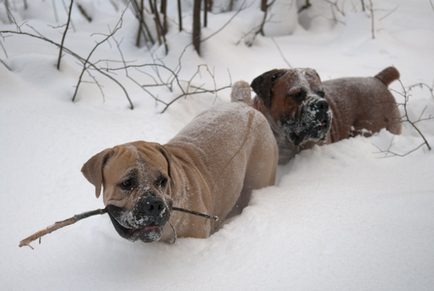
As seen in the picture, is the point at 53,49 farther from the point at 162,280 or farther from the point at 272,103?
the point at 162,280

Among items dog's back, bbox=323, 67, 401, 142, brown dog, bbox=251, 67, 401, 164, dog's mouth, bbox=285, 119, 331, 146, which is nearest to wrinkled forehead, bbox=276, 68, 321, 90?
brown dog, bbox=251, 67, 401, 164

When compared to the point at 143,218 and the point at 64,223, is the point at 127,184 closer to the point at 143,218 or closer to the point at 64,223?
the point at 143,218

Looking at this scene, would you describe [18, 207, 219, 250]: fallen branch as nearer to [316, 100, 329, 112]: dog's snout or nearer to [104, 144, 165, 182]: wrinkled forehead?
[104, 144, 165, 182]: wrinkled forehead

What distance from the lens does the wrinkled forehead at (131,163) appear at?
1.87m

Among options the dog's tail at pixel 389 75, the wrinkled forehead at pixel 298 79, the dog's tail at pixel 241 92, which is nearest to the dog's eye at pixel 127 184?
the dog's tail at pixel 241 92

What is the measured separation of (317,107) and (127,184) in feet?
6.44

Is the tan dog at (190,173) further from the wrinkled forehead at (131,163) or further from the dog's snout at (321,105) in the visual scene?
the dog's snout at (321,105)

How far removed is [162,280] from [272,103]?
219 centimetres

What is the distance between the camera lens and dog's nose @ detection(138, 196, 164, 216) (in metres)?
1.76

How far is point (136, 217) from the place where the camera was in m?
1.77

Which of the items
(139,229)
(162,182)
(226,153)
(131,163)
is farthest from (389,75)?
(139,229)

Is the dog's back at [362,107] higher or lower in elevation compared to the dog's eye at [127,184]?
lower

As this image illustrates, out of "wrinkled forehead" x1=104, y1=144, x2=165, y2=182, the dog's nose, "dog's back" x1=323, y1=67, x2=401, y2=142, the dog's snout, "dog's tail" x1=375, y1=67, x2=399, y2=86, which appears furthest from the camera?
"dog's tail" x1=375, y1=67, x2=399, y2=86

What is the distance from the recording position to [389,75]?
4.19 metres
